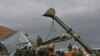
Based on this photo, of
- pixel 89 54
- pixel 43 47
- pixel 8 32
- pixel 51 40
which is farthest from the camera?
pixel 8 32

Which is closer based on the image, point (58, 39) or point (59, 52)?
point (58, 39)

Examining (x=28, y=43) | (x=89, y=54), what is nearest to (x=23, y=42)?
(x=28, y=43)

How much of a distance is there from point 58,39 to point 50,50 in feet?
6.57

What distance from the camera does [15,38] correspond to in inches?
851

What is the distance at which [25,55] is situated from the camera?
1744 cm

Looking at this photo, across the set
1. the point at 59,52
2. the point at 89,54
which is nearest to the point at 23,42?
the point at 59,52

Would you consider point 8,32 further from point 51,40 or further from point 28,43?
point 51,40

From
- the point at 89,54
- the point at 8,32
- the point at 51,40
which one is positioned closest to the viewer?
→ the point at 51,40

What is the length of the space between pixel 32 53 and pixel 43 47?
492 mm

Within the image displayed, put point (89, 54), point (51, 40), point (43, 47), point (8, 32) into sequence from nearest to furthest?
point (43, 47), point (51, 40), point (89, 54), point (8, 32)

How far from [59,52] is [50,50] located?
13.9 feet

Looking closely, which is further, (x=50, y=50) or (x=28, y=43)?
(x=28, y=43)

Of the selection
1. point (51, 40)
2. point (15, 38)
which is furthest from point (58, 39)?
point (15, 38)

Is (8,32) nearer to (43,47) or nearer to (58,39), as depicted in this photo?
(58,39)
